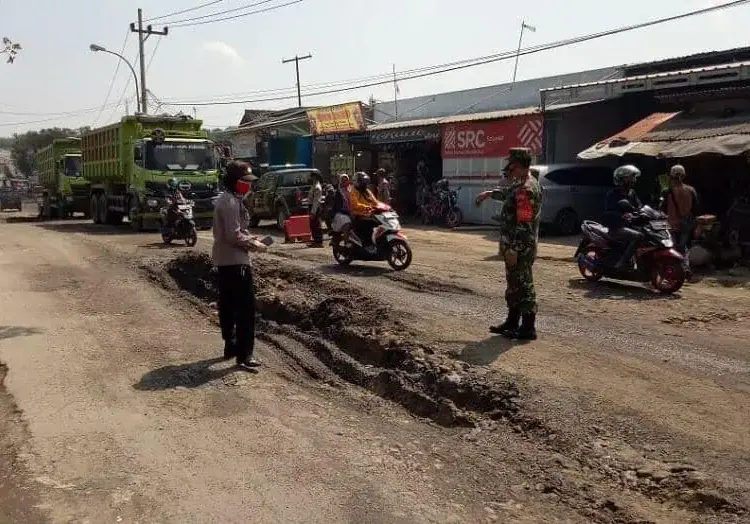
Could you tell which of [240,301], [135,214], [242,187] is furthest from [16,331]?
[135,214]

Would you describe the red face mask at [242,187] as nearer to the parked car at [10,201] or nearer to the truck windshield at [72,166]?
the truck windshield at [72,166]

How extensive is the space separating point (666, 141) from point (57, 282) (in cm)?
1127

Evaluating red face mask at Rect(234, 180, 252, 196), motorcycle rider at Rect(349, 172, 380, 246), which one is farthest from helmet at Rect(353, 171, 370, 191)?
red face mask at Rect(234, 180, 252, 196)

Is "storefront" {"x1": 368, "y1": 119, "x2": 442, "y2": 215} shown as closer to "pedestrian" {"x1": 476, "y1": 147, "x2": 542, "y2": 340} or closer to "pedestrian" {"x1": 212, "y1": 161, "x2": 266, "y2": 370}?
"pedestrian" {"x1": 476, "y1": 147, "x2": 542, "y2": 340}

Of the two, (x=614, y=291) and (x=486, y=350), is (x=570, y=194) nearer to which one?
(x=614, y=291)

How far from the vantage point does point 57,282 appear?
1157 centimetres

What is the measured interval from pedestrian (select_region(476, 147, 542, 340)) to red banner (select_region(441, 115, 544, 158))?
13639 millimetres

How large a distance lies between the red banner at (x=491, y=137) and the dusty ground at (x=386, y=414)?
36.7ft

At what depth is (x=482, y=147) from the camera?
21609mm

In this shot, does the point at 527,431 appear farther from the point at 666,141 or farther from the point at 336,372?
the point at 666,141


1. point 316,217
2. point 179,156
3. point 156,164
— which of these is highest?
point 179,156

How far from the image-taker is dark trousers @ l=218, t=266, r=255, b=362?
6297 mm

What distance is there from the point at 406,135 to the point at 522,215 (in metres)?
19.0

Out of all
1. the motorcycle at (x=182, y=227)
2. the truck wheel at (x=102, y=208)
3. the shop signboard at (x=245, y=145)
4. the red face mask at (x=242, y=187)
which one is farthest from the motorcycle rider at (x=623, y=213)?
the shop signboard at (x=245, y=145)
